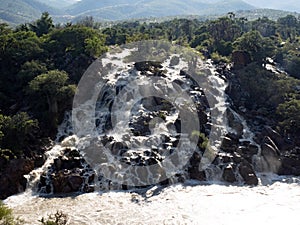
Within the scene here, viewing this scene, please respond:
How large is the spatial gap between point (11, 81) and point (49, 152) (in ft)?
38.1

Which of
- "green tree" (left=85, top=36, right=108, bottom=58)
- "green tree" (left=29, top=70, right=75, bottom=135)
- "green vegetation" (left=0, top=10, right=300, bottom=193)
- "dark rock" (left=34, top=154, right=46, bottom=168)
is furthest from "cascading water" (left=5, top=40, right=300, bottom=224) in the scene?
"green tree" (left=85, top=36, right=108, bottom=58)

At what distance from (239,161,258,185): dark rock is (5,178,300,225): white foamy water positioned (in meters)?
0.87

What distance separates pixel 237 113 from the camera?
Result: 33.5 metres

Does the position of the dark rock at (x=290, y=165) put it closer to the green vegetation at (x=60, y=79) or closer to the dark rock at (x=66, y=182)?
the green vegetation at (x=60, y=79)

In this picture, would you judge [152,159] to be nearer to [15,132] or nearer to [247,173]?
[247,173]

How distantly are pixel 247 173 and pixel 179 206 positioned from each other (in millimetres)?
7211

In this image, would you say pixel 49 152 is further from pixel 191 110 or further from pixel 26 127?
pixel 191 110

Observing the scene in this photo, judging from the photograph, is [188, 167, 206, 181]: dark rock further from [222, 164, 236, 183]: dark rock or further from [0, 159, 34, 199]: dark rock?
[0, 159, 34, 199]: dark rock

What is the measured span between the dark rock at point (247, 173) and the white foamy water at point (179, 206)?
0.87 metres

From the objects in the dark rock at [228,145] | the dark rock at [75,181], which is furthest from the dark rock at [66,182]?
the dark rock at [228,145]

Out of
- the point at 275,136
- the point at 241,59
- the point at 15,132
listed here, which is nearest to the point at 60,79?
the point at 15,132

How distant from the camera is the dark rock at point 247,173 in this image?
84.6ft

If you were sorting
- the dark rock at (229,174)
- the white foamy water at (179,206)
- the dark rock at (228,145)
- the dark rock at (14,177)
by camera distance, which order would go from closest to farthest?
the white foamy water at (179,206) → the dark rock at (14,177) → the dark rock at (229,174) → the dark rock at (228,145)

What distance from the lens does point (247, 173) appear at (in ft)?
86.1
